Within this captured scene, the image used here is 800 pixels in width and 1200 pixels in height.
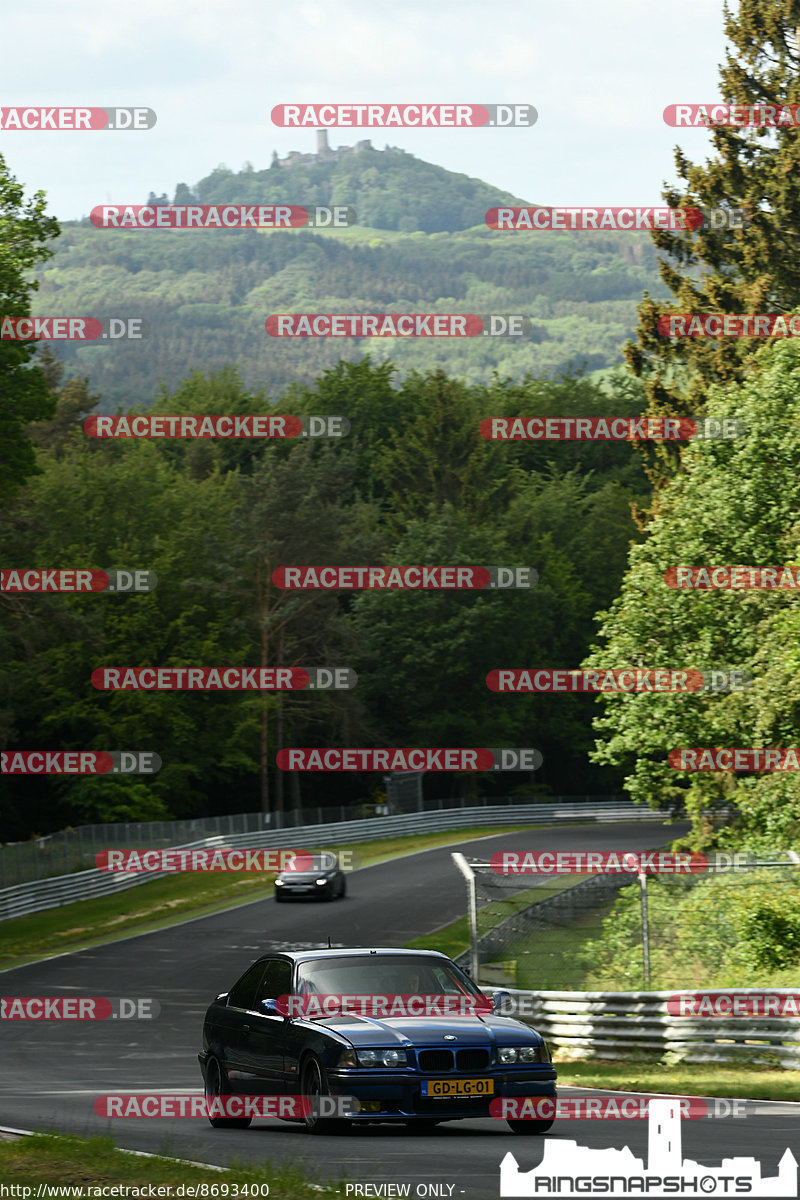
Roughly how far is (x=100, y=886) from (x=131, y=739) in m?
19.7

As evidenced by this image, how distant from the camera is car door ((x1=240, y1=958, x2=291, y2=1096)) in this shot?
11484mm

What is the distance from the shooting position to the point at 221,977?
29969 millimetres

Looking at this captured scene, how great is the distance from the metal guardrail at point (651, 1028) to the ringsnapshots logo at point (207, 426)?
4629cm

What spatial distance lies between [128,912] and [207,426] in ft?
108

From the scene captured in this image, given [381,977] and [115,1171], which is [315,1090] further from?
[115,1171]

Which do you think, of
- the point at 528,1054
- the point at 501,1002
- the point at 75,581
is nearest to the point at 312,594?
the point at 75,581

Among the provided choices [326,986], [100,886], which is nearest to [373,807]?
[100,886]

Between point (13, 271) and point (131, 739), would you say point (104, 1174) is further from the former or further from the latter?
point (131, 739)

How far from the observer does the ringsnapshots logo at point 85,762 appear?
62062 mm

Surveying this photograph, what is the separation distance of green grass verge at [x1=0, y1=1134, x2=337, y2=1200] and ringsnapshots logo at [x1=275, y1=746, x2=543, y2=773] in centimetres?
5804

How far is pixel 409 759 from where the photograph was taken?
7881 cm
